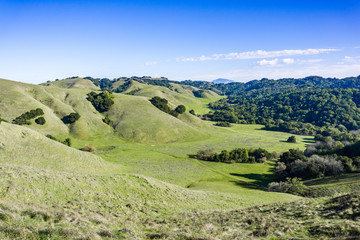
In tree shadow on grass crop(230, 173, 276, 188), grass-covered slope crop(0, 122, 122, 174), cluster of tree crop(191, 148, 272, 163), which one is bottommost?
tree shadow on grass crop(230, 173, 276, 188)

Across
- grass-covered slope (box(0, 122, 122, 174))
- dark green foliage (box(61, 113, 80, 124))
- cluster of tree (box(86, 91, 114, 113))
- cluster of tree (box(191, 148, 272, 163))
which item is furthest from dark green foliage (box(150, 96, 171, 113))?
grass-covered slope (box(0, 122, 122, 174))

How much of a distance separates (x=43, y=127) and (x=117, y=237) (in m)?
94.9

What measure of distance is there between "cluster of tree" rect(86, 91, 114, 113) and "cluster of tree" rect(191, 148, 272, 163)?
222ft

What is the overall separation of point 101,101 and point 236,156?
84.9 meters

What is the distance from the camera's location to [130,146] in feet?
289

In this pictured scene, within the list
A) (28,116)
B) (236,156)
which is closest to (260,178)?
(236,156)

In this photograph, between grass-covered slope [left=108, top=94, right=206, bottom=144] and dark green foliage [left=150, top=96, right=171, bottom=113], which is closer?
grass-covered slope [left=108, top=94, right=206, bottom=144]

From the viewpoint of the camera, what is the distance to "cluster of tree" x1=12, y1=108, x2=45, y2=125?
3393 inches

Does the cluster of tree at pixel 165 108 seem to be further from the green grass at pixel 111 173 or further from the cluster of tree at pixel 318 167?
the cluster of tree at pixel 318 167

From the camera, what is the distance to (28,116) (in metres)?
89.3

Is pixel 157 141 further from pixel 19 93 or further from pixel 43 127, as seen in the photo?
pixel 19 93

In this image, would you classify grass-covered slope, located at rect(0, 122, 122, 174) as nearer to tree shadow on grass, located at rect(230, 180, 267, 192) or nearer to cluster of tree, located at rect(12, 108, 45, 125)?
tree shadow on grass, located at rect(230, 180, 267, 192)

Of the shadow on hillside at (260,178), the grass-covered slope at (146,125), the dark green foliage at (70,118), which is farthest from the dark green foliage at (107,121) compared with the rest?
the shadow on hillside at (260,178)

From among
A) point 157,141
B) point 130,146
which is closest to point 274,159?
point 157,141
